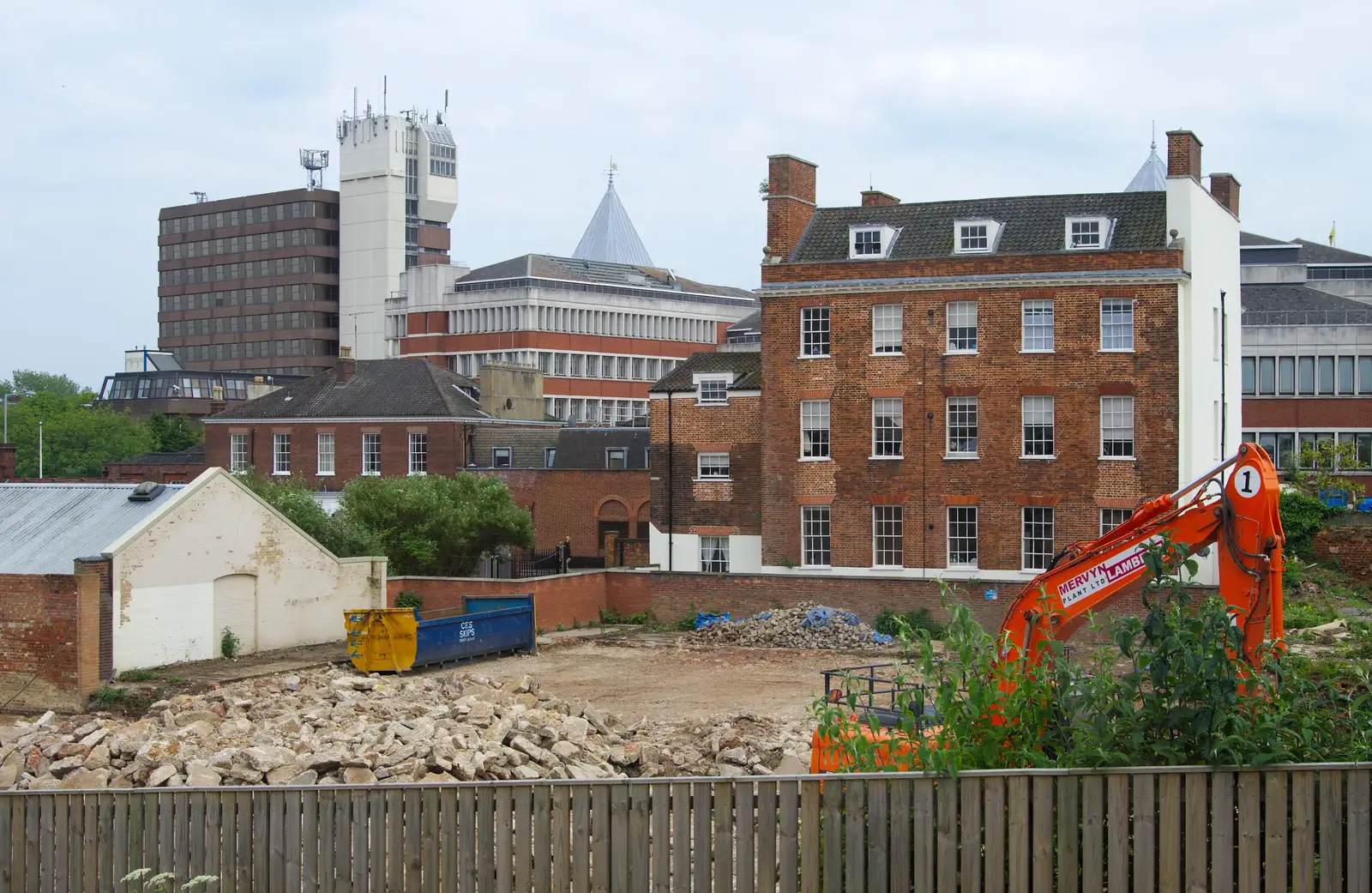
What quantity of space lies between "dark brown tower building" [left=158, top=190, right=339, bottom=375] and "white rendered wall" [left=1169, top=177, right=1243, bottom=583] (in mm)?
103591

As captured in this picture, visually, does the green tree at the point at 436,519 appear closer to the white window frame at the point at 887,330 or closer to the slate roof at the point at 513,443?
the slate roof at the point at 513,443

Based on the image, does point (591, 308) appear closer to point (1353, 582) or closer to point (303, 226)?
point (303, 226)

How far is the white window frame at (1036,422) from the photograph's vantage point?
4250cm

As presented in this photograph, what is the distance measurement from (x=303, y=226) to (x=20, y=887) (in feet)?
422

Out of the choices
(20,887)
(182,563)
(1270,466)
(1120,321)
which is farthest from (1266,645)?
(1120,321)

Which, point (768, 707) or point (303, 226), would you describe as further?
point (303, 226)

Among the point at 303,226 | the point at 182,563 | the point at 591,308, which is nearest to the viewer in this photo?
the point at 182,563

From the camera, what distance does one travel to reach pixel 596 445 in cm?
6169

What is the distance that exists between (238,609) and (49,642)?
5340 mm

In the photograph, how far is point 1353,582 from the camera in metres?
43.5

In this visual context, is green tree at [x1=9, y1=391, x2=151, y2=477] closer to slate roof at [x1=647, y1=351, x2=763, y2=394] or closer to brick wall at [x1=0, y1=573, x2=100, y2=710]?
slate roof at [x1=647, y1=351, x2=763, y2=394]

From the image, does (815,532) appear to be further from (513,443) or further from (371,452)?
(371,452)

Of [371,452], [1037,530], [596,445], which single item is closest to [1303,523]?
[1037,530]

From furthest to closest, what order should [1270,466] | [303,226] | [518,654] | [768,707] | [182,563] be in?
1. [303,226]
2. [518,654]
3. [182,563]
4. [768,707]
5. [1270,466]
